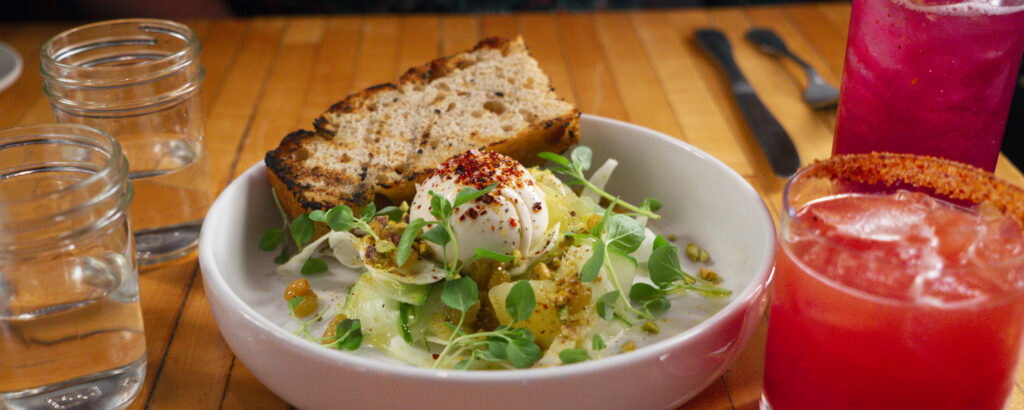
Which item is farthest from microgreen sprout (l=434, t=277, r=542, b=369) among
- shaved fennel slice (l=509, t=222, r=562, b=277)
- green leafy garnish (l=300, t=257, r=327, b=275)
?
green leafy garnish (l=300, t=257, r=327, b=275)

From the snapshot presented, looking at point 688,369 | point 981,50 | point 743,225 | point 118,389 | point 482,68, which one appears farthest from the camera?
point 482,68

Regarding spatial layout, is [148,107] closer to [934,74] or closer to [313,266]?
[313,266]

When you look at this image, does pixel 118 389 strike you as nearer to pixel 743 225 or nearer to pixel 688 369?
Answer: pixel 688 369

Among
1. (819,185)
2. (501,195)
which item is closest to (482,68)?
(501,195)

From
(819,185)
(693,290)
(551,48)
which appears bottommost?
(551,48)

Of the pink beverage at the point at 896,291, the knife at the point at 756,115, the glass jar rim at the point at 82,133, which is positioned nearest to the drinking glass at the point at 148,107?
the glass jar rim at the point at 82,133

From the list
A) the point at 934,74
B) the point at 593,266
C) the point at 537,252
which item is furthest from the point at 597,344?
the point at 934,74
